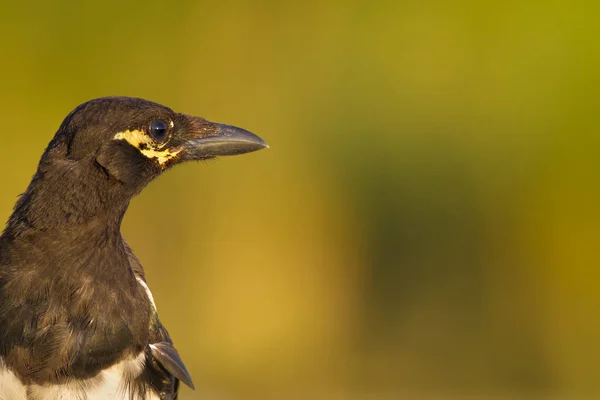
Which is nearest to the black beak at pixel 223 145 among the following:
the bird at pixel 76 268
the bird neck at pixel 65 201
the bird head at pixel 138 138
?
the bird head at pixel 138 138

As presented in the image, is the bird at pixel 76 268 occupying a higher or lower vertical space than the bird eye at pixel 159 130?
lower

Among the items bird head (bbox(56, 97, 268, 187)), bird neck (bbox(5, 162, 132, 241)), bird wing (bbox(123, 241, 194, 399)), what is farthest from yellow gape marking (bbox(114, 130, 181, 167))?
bird wing (bbox(123, 241, 194, 399))

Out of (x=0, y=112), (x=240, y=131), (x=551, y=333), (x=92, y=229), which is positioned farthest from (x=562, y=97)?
(x=92, y=229)

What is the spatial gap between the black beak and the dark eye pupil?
157 millimetres

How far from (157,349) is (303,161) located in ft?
15.4

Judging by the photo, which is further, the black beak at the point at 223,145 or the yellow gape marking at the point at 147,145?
the black beak at the point at 223,145

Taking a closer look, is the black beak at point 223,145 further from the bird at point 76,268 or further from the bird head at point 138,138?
the bird at point 76,268

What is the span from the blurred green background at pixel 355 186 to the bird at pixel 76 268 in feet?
15.1

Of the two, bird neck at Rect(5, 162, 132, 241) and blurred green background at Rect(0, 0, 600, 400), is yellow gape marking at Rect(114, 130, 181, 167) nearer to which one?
bird neck at Rect(5, 162, 132, 241)

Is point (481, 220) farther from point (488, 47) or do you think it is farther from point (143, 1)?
point (143, 1)

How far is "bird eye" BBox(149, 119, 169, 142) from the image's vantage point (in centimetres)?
496

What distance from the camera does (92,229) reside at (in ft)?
15.7

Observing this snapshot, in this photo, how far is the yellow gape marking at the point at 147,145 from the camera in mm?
4840

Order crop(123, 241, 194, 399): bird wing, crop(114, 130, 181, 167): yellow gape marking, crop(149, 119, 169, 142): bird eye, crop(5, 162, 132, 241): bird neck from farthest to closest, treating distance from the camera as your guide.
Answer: crop(123, 241, 194, 399): bird wing → crop(149, 119, 169, 142): bird eye → crop(114, 130, 181, 167): yellow gape marking → crop(5, 162, 132, 241): bird neck
